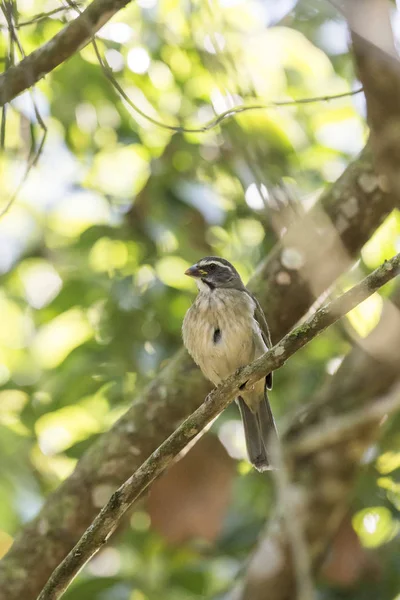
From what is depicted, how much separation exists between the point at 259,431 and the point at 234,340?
701 millimetres

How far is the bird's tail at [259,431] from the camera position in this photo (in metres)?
6.07

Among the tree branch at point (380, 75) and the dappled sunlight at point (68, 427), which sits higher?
the dappled sunlight at point (68, 427)

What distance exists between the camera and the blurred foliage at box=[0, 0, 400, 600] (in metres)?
6.42

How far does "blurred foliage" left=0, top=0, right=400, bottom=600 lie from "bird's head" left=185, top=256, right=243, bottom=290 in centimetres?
26

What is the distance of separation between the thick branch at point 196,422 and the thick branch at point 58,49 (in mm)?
1763

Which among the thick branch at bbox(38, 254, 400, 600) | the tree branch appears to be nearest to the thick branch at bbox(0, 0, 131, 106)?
the tree branch

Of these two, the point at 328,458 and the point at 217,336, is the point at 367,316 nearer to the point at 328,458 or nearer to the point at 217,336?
the point at 328,458

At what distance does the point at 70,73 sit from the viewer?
23.9 ft

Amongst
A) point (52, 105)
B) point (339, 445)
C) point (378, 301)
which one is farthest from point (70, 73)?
point (339, 445)

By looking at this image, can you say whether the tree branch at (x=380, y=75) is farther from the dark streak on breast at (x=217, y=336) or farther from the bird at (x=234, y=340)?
the dark streak on breast at (x=217, y=336)

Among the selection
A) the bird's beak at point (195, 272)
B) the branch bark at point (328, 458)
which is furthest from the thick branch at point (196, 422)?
the bird's beak at point (195, 272)

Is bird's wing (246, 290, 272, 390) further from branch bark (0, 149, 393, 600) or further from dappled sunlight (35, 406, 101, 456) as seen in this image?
dappled sunlight (35, 406, 101, 456)

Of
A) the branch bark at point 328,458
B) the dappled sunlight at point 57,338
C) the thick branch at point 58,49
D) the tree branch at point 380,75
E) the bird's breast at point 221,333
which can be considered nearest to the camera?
the tree branch at point 380,75

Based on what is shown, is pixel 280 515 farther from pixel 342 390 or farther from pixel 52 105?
pixel 52 105
